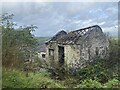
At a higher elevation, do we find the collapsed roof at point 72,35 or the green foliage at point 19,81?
the collapsed roof at point 72,35

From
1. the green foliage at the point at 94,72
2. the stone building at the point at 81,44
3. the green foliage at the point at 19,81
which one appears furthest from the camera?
the stone building at the point at 81,44

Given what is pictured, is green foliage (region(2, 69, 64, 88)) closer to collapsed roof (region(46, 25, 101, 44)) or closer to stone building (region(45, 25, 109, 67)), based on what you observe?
stone building (region(45, 25, 109, 67))

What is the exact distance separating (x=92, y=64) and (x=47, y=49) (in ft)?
12.6

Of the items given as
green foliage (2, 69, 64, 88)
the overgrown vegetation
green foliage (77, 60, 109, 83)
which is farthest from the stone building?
green foliage (2, 69, 64, 88)

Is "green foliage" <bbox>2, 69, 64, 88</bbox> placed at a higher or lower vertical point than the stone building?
→ lower

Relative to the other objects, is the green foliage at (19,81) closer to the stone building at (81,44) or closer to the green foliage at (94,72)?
the green foliage at (94,72)

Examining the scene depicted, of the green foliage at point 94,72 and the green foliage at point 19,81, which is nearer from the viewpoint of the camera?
the green foliage at point 19,81

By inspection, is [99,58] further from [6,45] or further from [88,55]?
[6,45]

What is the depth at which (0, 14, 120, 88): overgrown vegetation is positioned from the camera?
502 centimetres

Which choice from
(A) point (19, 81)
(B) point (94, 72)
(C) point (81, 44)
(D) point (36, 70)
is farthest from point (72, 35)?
(A) point (19, 81)

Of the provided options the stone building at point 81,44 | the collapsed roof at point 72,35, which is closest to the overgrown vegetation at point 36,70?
the stone building at point 81,44

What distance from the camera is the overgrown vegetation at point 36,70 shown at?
502 centimetres

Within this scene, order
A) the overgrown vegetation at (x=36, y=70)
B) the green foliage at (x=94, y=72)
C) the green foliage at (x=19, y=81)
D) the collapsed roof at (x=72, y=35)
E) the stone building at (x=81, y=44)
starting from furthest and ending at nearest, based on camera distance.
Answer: the collapsed roof at (x=72, y=35), the stone building at (x=81, y=44), the green foliage at (x=94, y=72), the overgrown vegetation at (x=36, y=70), the green foliage at (x=19, y=81)

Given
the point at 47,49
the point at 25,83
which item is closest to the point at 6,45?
the point at 25,83
